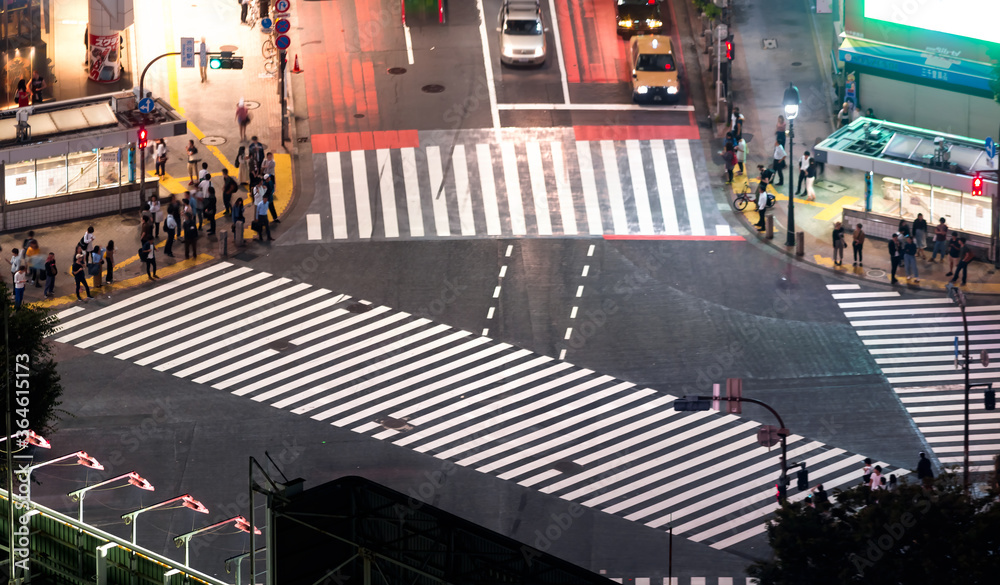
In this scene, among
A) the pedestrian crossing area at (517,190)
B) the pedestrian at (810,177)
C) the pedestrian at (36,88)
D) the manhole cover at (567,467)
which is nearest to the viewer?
the manhole cover at (567,467)

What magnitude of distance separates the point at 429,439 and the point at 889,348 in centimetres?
1724

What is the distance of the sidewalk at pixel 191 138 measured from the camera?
7075cm

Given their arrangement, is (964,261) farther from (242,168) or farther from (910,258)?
(242,168)

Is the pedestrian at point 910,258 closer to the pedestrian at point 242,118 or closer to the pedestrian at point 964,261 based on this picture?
the pedestrian at point 964,261

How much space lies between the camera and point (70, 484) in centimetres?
5719

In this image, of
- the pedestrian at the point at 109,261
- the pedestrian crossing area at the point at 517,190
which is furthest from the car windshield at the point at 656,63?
the pedestrian at the point at 109,261

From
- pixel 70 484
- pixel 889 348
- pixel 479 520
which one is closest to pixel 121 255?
pixel 70 484

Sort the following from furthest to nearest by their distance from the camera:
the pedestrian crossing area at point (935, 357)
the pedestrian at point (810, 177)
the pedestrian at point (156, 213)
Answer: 1. the pedestrian at point (810, 177)
2. the pedestrian at point (156, 213)
3. the pedestrian crossing area at point (935, 357)

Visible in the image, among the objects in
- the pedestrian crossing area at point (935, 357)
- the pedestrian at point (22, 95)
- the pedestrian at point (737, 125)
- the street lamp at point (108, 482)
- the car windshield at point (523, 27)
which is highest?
the car windshield at point (523, 27)

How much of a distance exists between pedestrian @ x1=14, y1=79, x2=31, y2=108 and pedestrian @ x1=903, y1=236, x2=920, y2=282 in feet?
121

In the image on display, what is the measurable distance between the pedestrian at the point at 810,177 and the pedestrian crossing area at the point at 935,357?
285 inches

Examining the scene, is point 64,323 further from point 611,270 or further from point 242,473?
point 611,270

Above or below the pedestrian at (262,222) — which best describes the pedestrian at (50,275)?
below

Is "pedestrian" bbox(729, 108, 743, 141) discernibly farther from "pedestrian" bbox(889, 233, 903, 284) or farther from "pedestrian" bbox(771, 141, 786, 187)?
"pedestrian" bbox(889, 233, 903, 284)
